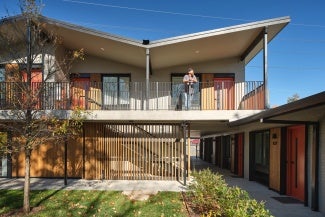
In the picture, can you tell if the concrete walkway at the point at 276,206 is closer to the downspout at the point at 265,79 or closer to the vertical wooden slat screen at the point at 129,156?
the downspout at the point at 265,79

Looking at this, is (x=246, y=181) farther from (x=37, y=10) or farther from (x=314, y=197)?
(x=37, y=10)

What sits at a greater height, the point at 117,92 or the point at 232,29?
the point at 232,29

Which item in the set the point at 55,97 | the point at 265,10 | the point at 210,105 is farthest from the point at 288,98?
the point at 55,97

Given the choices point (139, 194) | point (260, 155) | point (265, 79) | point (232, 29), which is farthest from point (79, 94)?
point (260, 155)

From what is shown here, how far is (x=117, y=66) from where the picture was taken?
54.7 ft

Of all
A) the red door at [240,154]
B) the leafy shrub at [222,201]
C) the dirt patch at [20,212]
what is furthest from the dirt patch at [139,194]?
the red door at [240,154]

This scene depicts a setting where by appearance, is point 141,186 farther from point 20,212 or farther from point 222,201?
point 222,201

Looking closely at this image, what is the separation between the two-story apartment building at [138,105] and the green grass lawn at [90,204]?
127 inches

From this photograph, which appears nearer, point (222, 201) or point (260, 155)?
point (222, 201)

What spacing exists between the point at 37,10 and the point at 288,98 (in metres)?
66.4

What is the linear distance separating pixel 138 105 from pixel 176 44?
4.04 meters

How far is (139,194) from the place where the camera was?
1088cm

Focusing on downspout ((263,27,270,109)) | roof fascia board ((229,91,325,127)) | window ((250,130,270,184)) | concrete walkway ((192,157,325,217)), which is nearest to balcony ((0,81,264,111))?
downspout ((263,27,270,109))

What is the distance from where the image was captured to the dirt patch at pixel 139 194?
10281 millimetres
